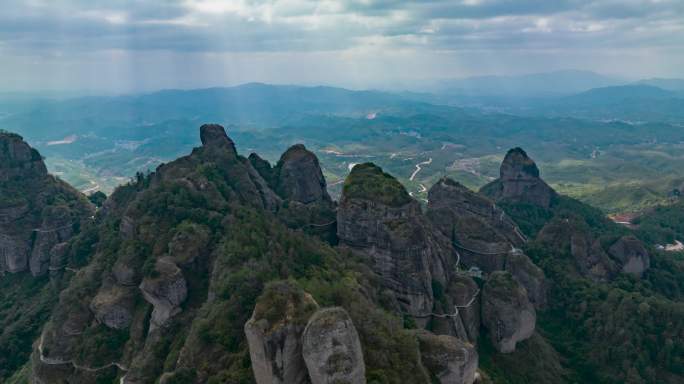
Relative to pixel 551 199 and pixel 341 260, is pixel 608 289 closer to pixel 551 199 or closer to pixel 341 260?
pixel 341 260

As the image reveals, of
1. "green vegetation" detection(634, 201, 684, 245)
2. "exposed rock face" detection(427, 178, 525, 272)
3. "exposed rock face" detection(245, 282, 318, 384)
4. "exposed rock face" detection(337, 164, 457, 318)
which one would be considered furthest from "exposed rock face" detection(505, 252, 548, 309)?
"green vegetation" detection(634, 201, 684, 245)

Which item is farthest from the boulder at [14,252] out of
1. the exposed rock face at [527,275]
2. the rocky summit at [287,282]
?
the exposed rock face at [527,275]

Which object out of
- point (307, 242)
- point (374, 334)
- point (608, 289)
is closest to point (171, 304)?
point (307, 242)

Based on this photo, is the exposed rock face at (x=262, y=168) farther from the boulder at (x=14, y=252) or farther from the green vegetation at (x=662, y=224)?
the green vegetation at (x=662, y=224)

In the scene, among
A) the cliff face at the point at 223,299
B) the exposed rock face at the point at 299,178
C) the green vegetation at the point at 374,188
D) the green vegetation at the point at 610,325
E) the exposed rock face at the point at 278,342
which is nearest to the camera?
the exposed rock face at the point at 278,342

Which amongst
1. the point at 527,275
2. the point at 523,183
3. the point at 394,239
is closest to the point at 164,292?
the point at 394,239

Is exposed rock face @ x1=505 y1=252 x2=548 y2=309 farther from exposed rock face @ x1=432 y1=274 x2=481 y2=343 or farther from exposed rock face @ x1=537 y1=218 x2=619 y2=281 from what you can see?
exposed rock face @ x1=537 y1=218 x2=619 y2=281
